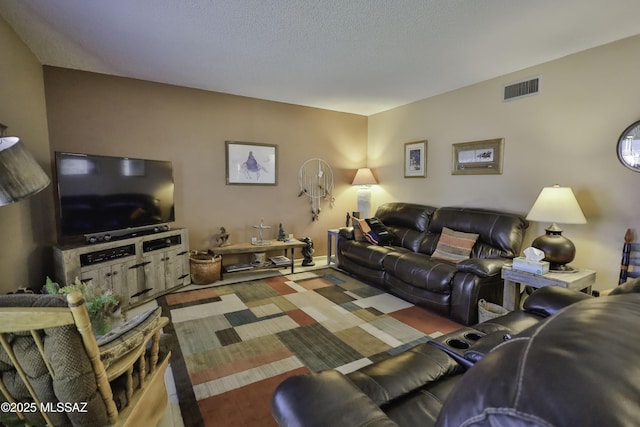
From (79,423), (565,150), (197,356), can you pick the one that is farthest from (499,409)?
(565,150)

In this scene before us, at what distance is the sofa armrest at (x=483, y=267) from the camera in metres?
2.74

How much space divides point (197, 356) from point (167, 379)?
29 centimetres

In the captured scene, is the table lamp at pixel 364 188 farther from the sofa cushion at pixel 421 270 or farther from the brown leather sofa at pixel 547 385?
the brown leather sofa at pixel 547 385

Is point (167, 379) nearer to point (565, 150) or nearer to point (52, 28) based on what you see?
point (52, 28)

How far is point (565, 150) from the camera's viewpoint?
3020mm

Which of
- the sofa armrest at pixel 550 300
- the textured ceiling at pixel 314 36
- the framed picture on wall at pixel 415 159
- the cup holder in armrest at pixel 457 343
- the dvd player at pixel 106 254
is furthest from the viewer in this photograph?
the framed picture on wall at pixel 415 159

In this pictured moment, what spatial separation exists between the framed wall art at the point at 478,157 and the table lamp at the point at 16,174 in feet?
13.1

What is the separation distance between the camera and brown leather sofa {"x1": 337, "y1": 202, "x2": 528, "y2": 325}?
9.27 ft

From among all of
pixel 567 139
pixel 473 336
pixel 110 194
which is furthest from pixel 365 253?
pixel 110 194

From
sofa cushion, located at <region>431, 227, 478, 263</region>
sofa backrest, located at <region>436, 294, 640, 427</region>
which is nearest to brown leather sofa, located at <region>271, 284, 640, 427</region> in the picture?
sofa backrest, located at <region>436, 294, 640, 427</region>

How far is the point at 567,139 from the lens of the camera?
3.00 m

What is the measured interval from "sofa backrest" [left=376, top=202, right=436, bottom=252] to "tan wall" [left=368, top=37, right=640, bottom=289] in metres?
0.35

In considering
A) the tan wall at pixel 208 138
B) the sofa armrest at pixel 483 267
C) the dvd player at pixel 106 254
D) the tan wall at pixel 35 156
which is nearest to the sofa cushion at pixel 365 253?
the sofa armrest at pixel 483 267

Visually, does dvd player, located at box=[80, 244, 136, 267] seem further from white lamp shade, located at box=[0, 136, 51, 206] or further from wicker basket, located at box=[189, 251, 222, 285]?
white lamp shade, located at box=[0, 136, 51, 206]
